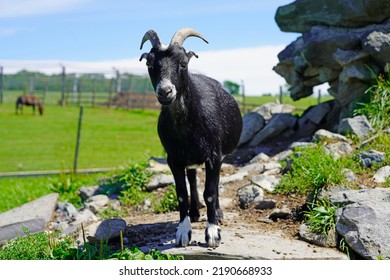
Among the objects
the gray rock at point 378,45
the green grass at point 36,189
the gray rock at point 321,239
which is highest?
the gray rock at point 378,45

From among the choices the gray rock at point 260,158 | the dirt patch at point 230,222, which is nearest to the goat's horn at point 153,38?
the dirt patch at point 230,222

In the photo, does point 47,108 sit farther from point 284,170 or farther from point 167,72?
point 167,72

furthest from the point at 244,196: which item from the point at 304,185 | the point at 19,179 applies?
the point at 19,179

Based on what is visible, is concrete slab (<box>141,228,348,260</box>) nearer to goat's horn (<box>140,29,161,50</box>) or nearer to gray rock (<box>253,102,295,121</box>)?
goat's horn (<box>140,29,161,50</box>)

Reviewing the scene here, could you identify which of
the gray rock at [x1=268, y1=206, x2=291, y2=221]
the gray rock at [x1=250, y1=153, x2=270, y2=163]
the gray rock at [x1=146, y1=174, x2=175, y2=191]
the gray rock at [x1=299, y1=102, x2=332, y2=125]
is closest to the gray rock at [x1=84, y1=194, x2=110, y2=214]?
the gray rock at [x1=146, y1=174, x2=175, y2=191]

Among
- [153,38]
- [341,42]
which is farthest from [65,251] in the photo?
[341,42]

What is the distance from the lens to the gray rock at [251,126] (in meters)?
12.2

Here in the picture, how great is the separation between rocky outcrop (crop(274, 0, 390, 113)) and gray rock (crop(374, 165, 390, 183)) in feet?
9.59

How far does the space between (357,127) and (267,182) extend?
82.7 inches

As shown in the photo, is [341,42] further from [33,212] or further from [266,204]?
[33,212]

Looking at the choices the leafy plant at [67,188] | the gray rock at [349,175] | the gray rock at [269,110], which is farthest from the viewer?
the gray rock at [269,110]

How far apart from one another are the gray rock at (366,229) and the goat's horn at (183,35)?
7.53 ft

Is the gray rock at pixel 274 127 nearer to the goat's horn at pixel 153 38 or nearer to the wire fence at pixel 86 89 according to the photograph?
the goat's horn at pixel 153 38

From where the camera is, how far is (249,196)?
8453mm
